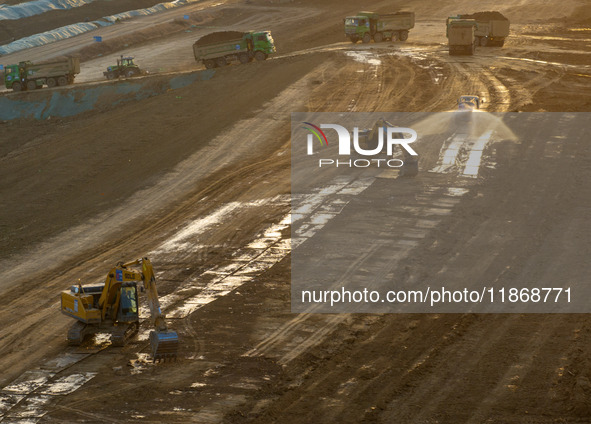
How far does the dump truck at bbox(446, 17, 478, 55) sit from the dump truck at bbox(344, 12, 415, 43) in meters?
7.49

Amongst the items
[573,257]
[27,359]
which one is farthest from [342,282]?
[27,359]

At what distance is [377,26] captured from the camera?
60.0 metres

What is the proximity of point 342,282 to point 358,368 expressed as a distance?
17.2ft

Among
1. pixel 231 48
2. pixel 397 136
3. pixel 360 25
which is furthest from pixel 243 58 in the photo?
pixel 397 136

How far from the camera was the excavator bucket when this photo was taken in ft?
58.4

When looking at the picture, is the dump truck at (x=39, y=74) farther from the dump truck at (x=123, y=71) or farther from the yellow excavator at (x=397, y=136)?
the yellow excavator at (x=397, y=136)

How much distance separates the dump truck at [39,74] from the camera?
54.9 m

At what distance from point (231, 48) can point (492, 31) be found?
17553 mm

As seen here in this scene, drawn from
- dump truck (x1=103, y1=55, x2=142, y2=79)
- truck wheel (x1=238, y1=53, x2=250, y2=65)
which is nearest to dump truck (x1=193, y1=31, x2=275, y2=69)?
truck wheel (x1=238, y1=53, x2=250, y2=65)

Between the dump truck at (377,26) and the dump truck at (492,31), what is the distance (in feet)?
17.5

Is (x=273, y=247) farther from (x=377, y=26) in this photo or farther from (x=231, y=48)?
(x=377, y=26)

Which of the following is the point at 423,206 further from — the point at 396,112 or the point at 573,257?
the point at 396,112

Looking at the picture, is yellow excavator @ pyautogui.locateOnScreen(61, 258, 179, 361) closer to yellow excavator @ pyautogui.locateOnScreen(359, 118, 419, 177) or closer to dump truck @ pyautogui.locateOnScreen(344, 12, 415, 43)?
yellow excavator @ pyautogui.locateOnScreen(359, 118, 419, 177)

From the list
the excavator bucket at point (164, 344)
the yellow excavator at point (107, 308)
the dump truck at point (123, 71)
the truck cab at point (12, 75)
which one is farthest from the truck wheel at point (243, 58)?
the excavator bucket at point (164, 344)
